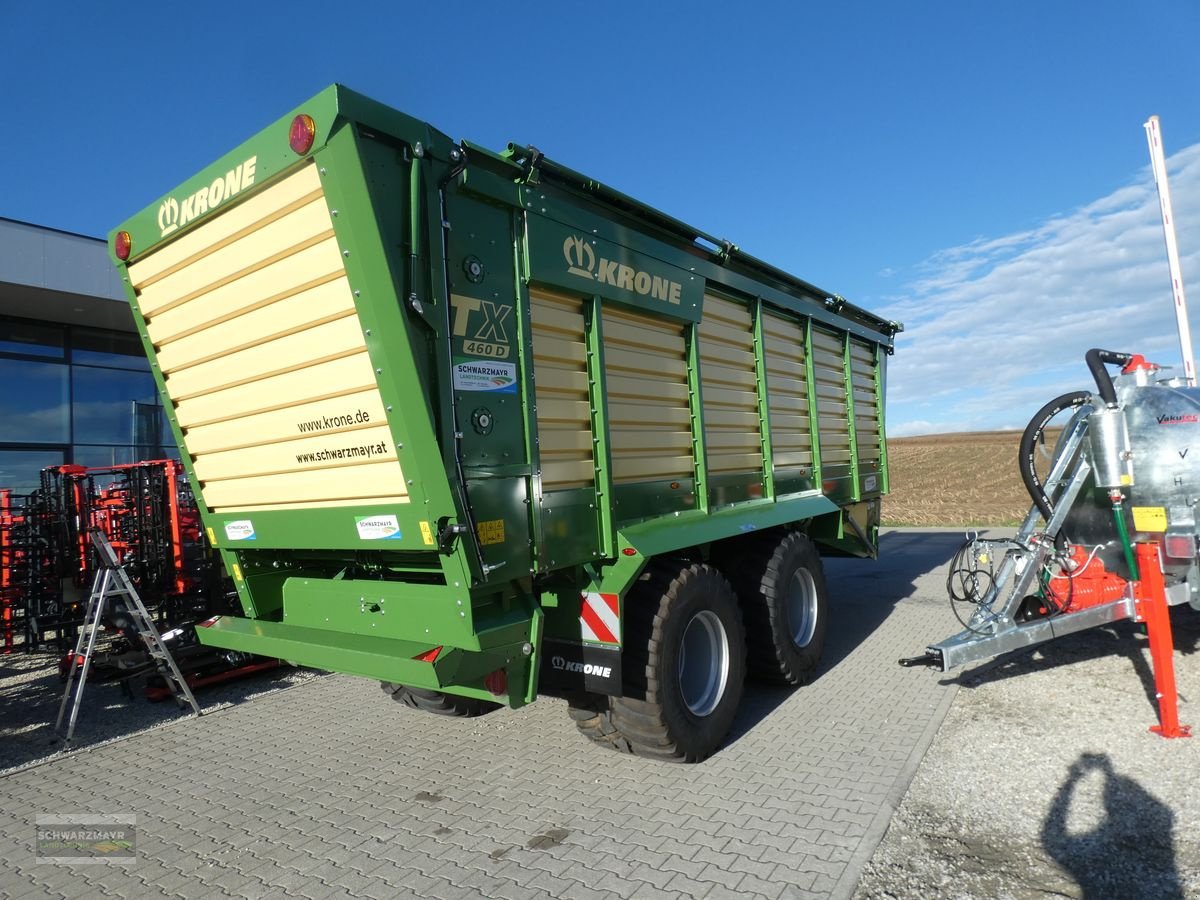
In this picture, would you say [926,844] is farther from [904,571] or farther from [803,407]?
[904,571]

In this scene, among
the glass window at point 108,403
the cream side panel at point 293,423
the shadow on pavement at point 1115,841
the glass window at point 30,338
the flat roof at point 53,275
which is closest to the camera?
the shadow on pavement at point 1115,841

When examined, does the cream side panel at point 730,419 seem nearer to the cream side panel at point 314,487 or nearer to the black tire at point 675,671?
the black tire at point 675,671

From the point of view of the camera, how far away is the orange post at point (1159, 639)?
13.9ft

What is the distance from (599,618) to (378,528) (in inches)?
46.8

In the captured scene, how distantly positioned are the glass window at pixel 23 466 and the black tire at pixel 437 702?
795 cm

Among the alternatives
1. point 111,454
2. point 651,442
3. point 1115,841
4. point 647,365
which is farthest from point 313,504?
point 111,454

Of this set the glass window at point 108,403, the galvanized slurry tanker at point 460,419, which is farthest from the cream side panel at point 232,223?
the glass window at point 108,403

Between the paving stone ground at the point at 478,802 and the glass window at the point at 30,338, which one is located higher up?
the glass window at the point at 30,338

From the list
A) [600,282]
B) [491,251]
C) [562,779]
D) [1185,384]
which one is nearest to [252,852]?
[562,779]

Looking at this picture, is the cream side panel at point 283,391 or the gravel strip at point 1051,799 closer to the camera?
the gravel strip at point 1051,799

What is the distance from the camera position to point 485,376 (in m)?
3.24

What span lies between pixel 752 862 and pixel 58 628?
6.73 meters

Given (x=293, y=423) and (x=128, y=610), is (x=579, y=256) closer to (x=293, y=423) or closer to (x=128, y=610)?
(x=293, y=423)

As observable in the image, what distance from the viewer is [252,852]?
3.39 metres
